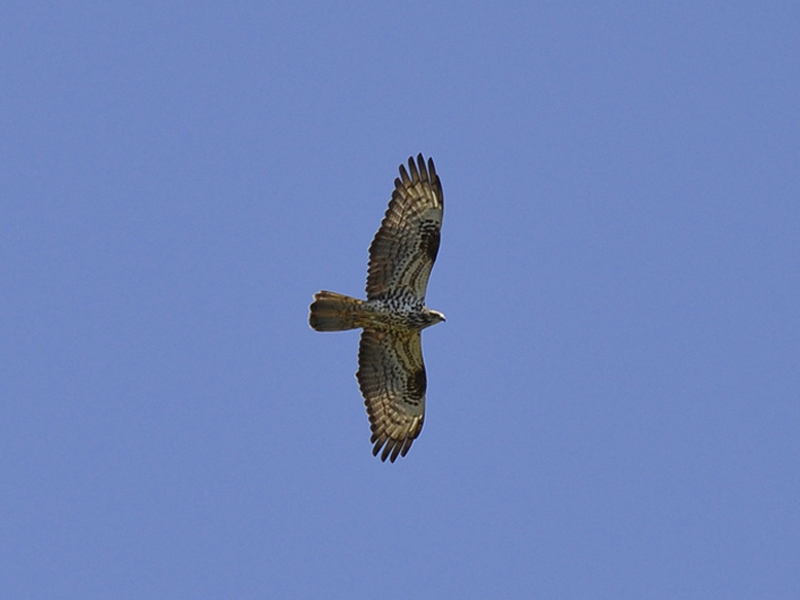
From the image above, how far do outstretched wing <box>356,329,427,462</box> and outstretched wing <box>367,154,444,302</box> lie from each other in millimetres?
1358

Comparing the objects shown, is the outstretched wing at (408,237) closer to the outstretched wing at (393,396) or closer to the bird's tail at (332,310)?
the bird's tail at (332,310)

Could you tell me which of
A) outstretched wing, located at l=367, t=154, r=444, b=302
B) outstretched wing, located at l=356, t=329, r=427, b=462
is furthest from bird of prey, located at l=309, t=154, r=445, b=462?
outstretched wing, located at l=356, t=329, r=427, b=462

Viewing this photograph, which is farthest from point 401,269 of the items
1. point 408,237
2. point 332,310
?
point 332,310

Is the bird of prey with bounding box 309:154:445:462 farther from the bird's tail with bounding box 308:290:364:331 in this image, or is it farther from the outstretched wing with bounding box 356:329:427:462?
the outstretched wing with bounding box 356:329:427:462

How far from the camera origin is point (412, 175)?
956 inches

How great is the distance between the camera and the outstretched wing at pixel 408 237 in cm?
2412

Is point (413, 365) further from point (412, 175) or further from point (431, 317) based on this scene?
point (412, 175)

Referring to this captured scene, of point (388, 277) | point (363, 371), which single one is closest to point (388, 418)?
point (363, 371)

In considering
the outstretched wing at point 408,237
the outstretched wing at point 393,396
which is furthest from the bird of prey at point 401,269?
the outstretched wing at point 393,396

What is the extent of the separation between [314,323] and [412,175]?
7.96 ft

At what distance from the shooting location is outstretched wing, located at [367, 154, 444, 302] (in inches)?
950

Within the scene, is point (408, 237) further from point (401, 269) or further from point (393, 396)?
point (393, 396)

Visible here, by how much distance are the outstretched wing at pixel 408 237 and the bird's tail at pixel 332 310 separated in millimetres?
322

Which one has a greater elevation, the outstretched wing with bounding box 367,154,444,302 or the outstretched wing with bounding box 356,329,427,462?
the outstretched wing with bounding box 367,154,444,302
